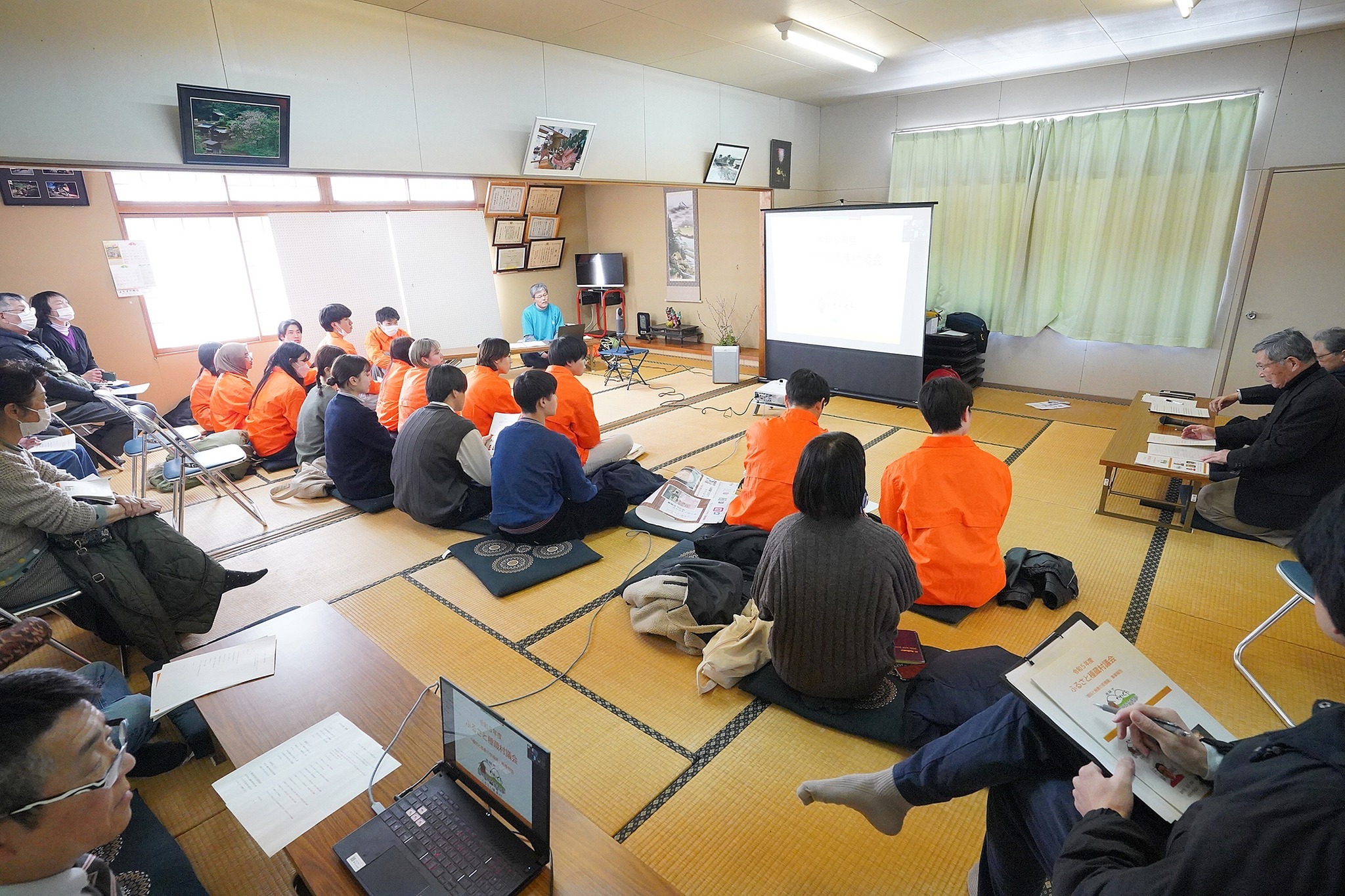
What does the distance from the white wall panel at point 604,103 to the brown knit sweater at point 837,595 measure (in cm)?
346

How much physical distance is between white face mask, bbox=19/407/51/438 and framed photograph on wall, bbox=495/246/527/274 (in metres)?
6.28

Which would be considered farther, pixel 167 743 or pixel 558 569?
pixel 558 569

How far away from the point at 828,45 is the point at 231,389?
504cm

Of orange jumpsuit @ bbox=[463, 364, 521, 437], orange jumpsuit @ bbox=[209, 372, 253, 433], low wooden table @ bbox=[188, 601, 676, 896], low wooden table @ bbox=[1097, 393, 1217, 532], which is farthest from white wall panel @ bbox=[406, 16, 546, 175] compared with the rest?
low wooden table @ bbox=[1097, 393, 1217, 532]

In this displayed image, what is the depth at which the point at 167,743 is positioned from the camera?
2004 mm

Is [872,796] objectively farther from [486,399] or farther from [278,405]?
[278,405]

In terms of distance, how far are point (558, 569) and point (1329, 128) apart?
6223 millimetres

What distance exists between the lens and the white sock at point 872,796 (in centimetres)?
156

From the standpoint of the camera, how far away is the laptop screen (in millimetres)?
1076

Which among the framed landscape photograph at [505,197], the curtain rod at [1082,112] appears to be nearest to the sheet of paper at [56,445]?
the framed landscape photograph at [505,197]

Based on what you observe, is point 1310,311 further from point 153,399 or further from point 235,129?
point 153,399

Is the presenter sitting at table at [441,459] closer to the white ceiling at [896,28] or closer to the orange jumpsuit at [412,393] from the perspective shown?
the orange jumpsuit at [412,393]

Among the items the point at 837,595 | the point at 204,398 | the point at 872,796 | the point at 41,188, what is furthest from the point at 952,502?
the point at 41,188

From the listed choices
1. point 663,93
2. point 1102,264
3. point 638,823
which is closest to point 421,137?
point 663,93
